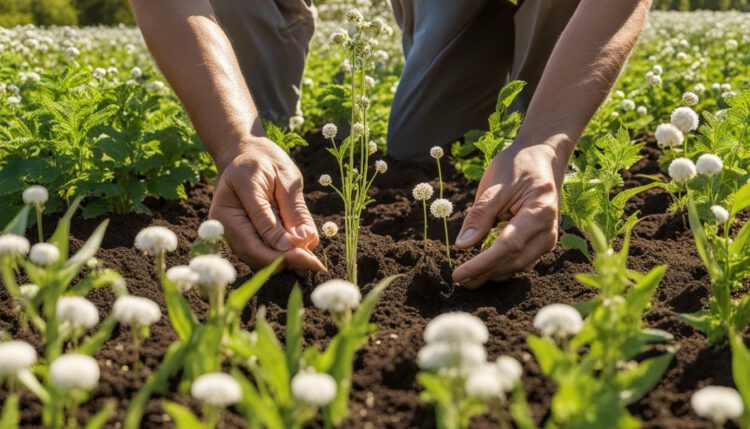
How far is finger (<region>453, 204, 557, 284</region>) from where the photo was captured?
8.19 ft

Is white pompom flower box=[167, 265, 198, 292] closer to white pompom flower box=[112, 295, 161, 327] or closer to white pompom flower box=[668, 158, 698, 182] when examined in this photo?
white pompom flower box=[112, 295, 161, 327]

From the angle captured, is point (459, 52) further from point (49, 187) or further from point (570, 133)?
point (49, 187)

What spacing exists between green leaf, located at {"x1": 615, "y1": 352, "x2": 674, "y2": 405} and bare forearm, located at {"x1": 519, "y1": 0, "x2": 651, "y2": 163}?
1.21 metres

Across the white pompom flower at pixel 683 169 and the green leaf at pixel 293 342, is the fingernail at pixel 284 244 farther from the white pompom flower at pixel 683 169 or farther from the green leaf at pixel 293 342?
the white pompom flower at pixel 683 169

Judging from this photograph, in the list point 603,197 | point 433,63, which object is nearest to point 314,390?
point 603,197

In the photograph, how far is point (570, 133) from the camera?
2836 mm

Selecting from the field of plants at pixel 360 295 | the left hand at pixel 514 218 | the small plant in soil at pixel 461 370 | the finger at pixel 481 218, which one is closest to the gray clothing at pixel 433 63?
the field of plants at pixel 360 295

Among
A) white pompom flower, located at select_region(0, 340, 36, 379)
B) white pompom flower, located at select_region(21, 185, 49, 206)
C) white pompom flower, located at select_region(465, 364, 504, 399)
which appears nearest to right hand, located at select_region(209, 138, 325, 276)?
white pompom flower, located at select_region(21, 185, 49, 206)

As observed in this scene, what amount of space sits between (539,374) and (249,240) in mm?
1051

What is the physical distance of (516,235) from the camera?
2.50 metres

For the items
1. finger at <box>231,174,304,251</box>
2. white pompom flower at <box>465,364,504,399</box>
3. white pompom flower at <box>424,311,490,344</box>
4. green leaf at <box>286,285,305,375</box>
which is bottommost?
finger at <box>231,174,304,251</box>

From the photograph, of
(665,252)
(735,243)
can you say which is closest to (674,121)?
(735,243)

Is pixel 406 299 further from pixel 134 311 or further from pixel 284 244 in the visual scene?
pixel 134 311

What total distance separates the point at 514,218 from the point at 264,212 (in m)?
0.77
